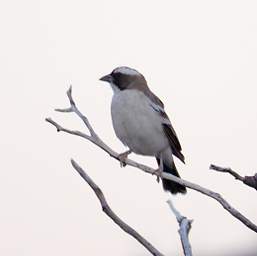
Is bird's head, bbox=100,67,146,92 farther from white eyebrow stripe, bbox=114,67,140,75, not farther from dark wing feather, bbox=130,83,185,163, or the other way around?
dark wing feather, bbox=130,83,185,163

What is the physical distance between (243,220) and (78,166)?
0.69m

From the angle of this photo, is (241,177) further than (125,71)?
No

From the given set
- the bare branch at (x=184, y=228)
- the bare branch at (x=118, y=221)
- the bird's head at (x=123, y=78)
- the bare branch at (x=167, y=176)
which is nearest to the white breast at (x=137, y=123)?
the bird's head at (x=123, y=78)

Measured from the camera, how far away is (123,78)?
25.2ft

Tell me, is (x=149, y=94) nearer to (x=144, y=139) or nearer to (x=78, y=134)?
(x=144, y=139)

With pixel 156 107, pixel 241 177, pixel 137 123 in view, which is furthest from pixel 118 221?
pixel 156 107

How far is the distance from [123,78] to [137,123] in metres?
0.86

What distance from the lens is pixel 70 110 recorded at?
4.35 meters

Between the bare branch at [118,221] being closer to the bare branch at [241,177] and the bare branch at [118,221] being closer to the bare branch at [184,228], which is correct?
the bare branch at [184,228]

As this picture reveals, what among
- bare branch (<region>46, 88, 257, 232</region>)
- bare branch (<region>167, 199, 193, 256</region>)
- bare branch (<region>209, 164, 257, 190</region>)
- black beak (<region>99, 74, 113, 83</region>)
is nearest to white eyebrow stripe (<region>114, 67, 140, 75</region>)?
black beak (<region>99, 74, 113, 83</region>)

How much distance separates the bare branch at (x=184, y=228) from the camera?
102 inches

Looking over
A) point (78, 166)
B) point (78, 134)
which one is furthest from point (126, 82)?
point (78, 166)

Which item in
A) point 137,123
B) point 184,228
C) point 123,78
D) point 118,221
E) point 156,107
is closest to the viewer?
point 118,221

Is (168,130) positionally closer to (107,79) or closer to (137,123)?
(137,123)
